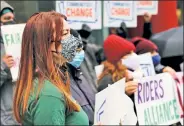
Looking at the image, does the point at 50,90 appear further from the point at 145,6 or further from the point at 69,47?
the point at 145,6

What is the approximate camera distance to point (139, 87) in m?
4.67

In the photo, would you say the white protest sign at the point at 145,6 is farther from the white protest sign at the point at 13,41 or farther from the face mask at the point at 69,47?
the face mask at the point at 69,47

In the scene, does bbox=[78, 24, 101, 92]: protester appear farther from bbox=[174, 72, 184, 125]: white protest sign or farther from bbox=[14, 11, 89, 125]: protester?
bbox=[14, 11, 89, 125]: protester

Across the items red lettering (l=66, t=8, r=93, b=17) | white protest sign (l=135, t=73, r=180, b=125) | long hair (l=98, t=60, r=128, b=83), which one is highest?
red lettering (l=66, t=8, r=93, b=17)

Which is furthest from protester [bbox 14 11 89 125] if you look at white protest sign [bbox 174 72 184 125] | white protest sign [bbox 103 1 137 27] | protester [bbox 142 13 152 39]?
protester [bbox 142 13 152 39]

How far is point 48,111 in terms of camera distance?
2326mm

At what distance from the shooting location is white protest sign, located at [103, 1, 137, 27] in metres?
5.85

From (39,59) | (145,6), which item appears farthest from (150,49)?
(39,59)

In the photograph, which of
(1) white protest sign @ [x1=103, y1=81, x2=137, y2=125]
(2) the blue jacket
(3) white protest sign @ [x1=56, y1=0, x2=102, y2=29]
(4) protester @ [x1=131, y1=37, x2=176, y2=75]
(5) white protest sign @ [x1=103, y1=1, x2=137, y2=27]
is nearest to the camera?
(2) the blue jacket

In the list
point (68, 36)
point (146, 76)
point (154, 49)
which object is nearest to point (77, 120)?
point (68, 36)

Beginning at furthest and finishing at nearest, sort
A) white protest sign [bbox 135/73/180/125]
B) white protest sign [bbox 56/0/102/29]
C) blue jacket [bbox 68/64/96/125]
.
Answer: white protest sign [bbox 56/0/102/29] < white protest sign [bbox 135/73/180/125] < blue jacket [bbox 68/64/96/125]

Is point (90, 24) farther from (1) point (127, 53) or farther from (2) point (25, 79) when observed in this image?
(2) point (25, 79)

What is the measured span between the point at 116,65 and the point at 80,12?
3.87ft

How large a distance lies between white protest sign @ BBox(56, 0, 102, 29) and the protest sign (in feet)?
4.66
